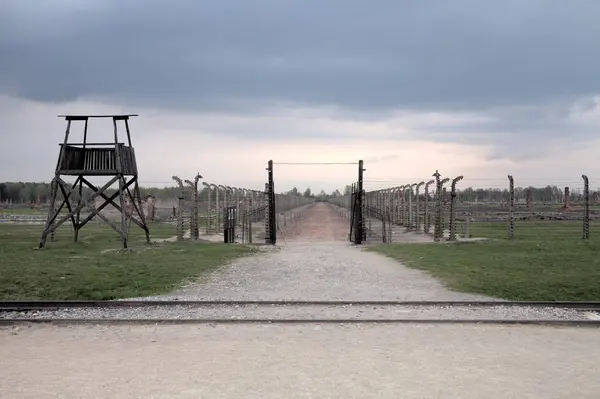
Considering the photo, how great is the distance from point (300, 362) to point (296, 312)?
10.7 feet

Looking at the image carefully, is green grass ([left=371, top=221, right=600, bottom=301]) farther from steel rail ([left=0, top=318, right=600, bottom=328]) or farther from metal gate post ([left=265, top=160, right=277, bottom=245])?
metal gate post ([left=265, top=160, right=277, bottom=245])

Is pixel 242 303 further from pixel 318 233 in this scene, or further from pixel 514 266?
pixel 318 233

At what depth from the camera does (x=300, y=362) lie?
22.6ft

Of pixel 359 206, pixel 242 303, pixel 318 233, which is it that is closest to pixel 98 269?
pixel 242 303

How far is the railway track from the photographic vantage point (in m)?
9.20

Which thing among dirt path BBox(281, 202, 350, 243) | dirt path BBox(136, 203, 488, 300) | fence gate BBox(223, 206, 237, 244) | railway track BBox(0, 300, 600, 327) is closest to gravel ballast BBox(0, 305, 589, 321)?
railway track BBox(0, 300, 600, 327)

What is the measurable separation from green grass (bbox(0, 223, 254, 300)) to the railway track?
1251 millimetres

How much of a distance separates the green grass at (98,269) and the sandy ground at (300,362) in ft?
11.4

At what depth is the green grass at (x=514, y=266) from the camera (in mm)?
12227

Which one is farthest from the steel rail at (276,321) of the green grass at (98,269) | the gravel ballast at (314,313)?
the green grass at (98,269)

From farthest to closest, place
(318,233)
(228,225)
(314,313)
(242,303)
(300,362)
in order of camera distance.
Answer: (318,233)
(228,225)
(242,303)
(314,313)
(300,362)

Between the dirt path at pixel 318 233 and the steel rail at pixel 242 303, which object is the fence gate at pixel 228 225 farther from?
the steel rail at pixel 242 303

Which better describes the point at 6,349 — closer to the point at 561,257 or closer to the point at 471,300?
the point at 471,300

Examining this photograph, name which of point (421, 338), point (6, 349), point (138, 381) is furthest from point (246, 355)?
point (6, 349)
